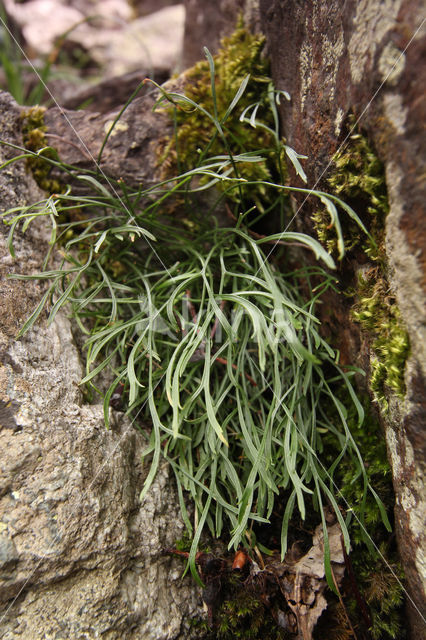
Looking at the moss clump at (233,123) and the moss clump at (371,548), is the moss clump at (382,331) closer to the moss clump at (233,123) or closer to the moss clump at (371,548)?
the moss clump at (371,548)

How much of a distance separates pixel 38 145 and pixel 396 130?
37.9 inches

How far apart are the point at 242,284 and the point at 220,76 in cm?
63

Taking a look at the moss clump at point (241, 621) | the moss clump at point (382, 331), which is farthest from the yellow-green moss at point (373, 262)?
the moss clump at point (241, 621)

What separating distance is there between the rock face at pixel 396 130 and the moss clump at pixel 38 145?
0.72 m

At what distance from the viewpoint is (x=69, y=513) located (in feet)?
2.63

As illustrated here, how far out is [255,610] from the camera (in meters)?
0.83

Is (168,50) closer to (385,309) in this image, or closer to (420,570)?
(385,309)

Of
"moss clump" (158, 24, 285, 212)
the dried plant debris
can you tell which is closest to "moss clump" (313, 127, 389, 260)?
"moss clump" (158, 24, 285, 212)

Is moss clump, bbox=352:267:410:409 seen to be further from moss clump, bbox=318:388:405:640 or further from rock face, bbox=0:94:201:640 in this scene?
rock face, bbox=0:94:201:640

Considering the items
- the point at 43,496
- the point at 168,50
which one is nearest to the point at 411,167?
the point at 43,496

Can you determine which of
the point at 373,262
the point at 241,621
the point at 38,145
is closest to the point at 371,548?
the point at 241,621

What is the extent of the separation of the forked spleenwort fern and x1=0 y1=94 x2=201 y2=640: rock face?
65mm

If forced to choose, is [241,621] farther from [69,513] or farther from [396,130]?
[396,130]

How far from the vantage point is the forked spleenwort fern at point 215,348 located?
0.85 meters
